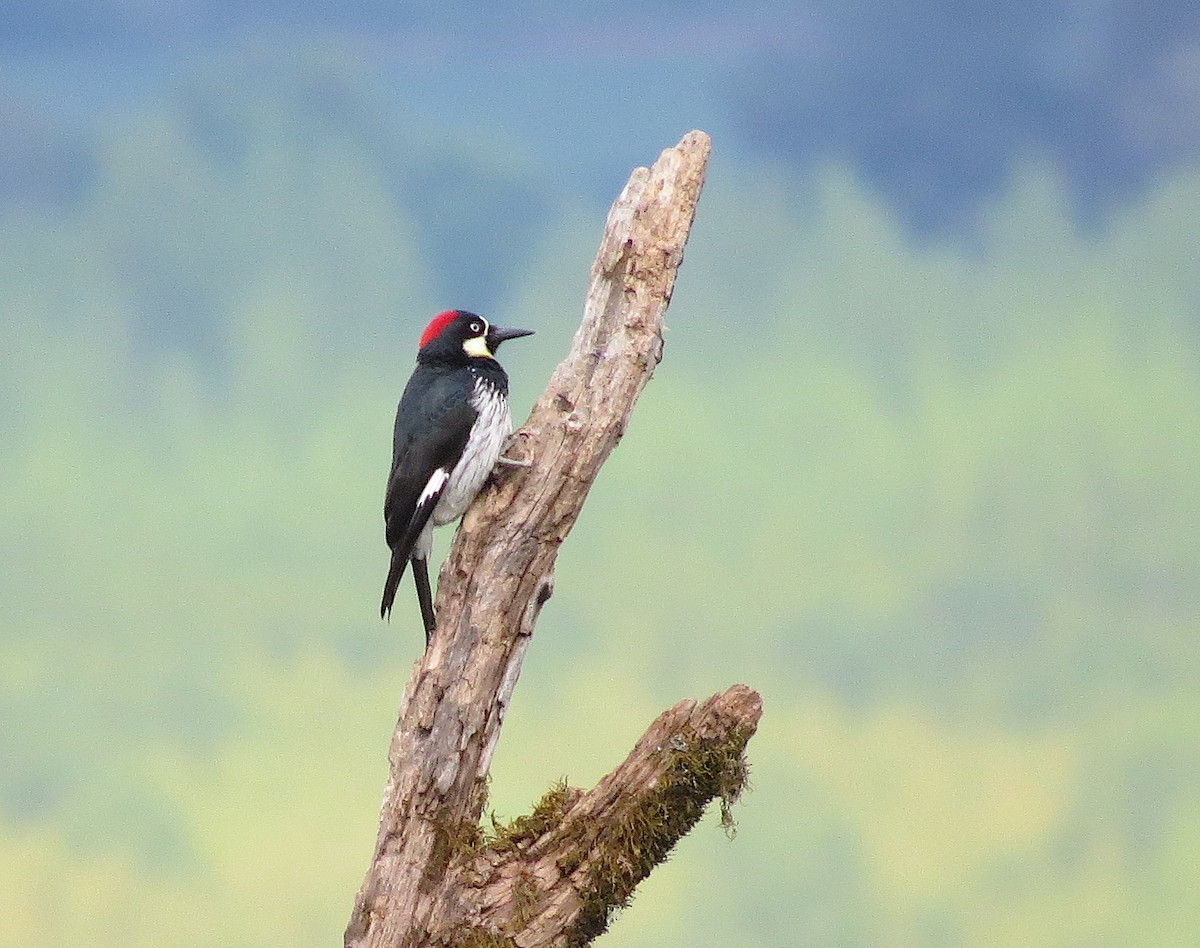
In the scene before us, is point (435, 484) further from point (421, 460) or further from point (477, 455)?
point (477, 455)

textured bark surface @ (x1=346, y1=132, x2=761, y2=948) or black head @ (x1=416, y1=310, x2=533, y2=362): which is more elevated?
black head @ (x1=416, y1=310, x2=533, y2=362)

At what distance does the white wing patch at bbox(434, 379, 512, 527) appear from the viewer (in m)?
5.64

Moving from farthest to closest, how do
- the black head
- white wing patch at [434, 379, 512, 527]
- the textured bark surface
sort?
the black head → white wing patch at [434, 379, 512, 527] → the textured bark surface

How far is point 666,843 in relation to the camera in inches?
206

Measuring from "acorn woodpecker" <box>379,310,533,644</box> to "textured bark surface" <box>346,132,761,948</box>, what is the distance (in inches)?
4.9

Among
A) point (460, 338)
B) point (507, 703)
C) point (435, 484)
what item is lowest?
point (507, 703)

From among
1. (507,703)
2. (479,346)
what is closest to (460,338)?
(479,346)

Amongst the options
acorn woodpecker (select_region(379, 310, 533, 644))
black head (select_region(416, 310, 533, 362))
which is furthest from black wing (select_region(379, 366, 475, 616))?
black head (select_region(416, 310, 533, 362))

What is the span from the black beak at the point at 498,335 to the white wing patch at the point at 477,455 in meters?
0.32

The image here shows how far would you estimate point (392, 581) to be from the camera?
227 inches

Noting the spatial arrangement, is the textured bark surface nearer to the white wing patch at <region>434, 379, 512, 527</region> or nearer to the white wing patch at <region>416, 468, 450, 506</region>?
the white wing patch at <region>434, 379, 512, 527</region>

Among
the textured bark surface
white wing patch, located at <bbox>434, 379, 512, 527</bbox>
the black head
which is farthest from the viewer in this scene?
the black head

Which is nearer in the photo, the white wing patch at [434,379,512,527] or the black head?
the white wing patch at [434,379,512,527]

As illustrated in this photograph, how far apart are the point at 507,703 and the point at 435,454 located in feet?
3.37
